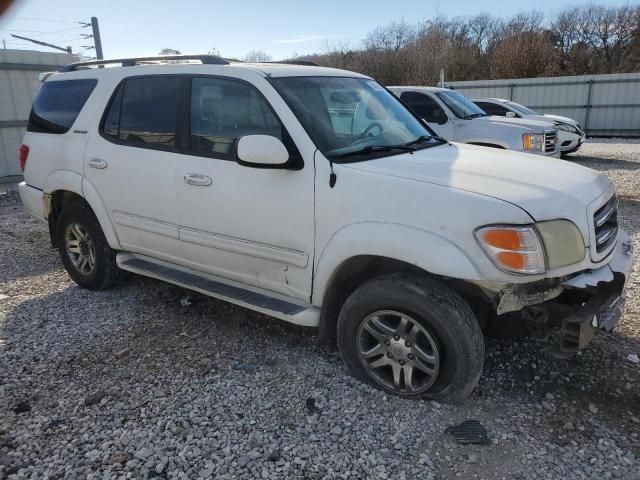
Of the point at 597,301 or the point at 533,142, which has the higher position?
the point at 533,142

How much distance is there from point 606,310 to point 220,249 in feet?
8.09

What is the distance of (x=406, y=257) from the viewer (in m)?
2.89

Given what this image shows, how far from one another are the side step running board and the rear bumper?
111 cm

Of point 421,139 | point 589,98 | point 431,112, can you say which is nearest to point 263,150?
point 421,139

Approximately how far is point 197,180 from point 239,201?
0.41m

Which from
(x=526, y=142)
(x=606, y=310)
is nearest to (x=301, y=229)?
(x=606, y=310)

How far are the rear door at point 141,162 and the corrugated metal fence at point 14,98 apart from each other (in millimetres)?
7054

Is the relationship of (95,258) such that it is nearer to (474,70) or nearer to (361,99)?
(361,99)

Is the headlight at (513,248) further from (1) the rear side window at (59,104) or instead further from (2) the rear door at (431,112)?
(2) the rear door at (431,112)

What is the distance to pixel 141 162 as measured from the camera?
4.15 meters

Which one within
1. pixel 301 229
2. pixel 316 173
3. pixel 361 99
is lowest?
pixel 301 229

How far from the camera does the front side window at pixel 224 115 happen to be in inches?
140

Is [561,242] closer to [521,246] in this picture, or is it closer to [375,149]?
[521,246]

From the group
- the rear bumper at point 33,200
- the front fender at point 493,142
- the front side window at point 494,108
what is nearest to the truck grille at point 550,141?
the front fender at point 493,142
